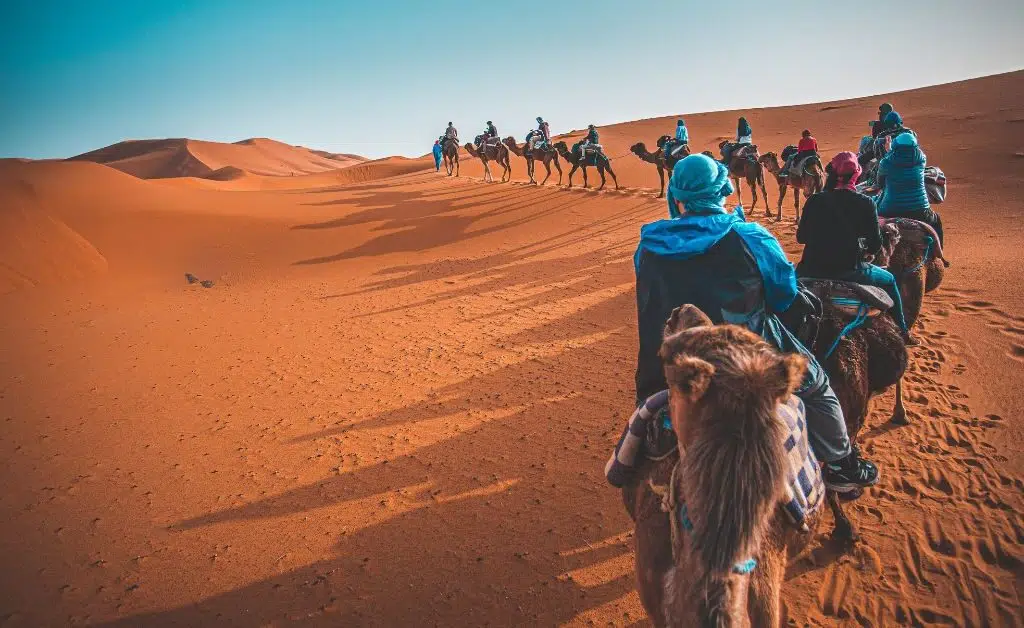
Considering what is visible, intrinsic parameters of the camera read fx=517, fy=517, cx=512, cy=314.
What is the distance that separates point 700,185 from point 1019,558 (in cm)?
365

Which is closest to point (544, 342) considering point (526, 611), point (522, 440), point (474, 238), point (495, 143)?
point (522, 440)

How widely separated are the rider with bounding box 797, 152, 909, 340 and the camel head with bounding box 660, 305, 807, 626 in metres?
3.21

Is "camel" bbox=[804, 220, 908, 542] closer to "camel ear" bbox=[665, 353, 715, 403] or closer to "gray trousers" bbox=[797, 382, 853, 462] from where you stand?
"gray trousers" bbox=[797, 382, 853, 462]

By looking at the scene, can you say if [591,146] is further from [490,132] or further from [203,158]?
[203,158]

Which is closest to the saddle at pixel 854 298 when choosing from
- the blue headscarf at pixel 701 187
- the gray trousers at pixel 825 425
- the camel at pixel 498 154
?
the gray trousers at pixel 825 425

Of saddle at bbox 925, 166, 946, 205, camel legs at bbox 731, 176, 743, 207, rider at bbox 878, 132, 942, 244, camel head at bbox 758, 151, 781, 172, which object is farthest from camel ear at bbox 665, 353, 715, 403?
camel legs at bbox 731, 176, 743, 207

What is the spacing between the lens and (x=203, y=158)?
77188 millimetres

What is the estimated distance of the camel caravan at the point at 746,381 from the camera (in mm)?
1413

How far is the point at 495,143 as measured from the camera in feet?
95.8

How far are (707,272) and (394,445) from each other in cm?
420

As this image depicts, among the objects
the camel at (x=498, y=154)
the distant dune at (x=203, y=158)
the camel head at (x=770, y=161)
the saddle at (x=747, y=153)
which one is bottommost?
the camel head at (x=770, y=161)

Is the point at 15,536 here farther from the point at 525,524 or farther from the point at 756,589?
the point at 756,589

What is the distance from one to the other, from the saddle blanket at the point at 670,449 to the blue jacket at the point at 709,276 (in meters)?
0.37

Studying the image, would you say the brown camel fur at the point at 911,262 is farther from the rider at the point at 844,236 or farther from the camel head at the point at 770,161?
the camel head at the point at 770,161
